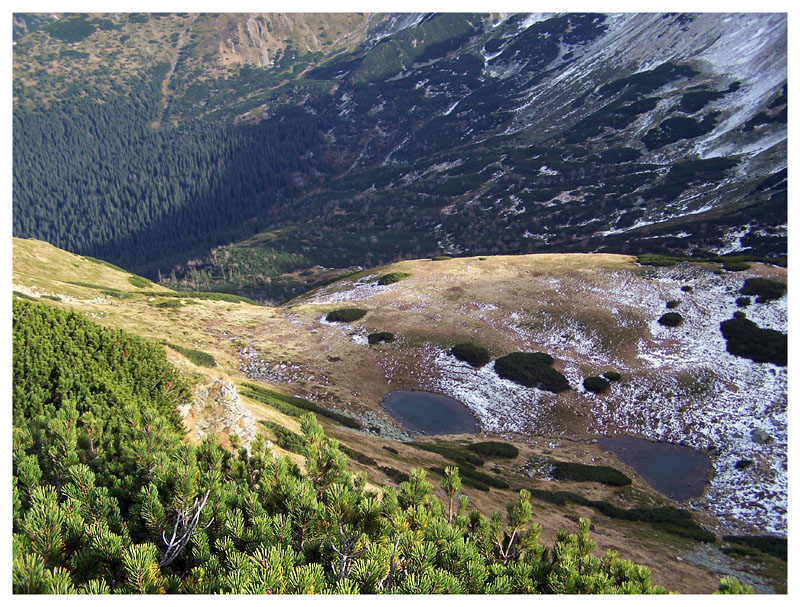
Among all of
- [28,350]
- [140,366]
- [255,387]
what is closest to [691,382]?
[255,387]

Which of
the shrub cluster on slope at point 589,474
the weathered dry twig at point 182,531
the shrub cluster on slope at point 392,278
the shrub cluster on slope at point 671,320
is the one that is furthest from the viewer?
the shrub cluster on slope at point 392,278

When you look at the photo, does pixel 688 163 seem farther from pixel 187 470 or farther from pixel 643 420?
pixel 187 470

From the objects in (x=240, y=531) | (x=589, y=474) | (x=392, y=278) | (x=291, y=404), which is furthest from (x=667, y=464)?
(x=392, y=278)

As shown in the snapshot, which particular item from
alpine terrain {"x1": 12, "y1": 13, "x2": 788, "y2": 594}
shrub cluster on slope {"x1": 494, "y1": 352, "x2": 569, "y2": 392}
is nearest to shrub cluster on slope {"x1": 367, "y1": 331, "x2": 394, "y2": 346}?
alpine terrain {"x1": 12, "y1": 13, "x2": 788, "y2": 594}

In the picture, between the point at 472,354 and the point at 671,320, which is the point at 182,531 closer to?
the point at 472,354

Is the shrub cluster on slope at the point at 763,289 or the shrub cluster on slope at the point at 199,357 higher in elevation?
the shrub cluster on slope at the point at 763,289

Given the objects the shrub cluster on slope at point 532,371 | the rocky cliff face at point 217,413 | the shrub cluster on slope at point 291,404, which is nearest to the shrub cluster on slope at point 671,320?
the shrub cluster on slope at point 532,371

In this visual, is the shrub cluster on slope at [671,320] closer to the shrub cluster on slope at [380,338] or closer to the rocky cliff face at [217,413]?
the shrub cluster on slope at [380,338]
